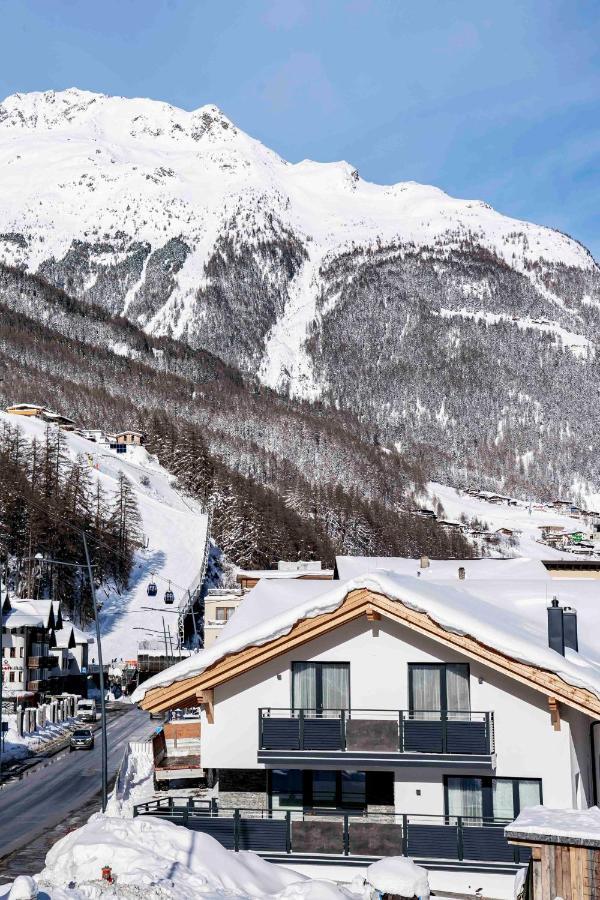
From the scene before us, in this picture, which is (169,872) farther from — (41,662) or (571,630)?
(41,662)

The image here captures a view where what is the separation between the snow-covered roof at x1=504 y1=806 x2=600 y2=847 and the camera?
1259 cm

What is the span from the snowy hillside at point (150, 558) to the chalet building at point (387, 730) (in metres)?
73.0

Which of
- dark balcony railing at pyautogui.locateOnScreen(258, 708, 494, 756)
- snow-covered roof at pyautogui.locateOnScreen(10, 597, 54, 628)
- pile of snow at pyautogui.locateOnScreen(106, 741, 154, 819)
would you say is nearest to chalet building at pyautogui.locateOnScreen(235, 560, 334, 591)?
pile of snow at pyautogui.locateOnScreen(106, 741, 154, 819)

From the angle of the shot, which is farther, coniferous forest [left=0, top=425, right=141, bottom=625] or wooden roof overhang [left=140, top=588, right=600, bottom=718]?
coniferous forest [left=0, top=425, right=141, bottom=625]

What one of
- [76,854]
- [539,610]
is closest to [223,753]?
[76,854]

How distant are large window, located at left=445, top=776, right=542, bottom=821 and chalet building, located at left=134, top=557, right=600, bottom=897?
0.02 m

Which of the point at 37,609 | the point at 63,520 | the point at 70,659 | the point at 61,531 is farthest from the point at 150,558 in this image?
the point at 37,609

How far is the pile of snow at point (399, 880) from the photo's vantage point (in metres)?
14.5

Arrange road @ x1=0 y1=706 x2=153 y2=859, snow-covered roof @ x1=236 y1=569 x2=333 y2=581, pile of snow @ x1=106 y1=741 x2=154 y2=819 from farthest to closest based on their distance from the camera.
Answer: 1. snow-covered roof @ x1=236 y1=569 x2=333 y2=581
2. pile of snow @ x1=106 y1=741 x2=154 y2=819
3. road @ x1=0 y1=706 x2=153 y2=859

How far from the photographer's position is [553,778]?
20.8 m

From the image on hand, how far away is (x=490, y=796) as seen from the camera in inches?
830

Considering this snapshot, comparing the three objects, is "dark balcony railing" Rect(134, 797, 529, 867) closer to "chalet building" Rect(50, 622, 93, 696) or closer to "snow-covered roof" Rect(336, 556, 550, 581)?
"snow-covered roof" Rect(336, 556, 550, 581)

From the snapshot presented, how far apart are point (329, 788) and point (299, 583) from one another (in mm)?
7728

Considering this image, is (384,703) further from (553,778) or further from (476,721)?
(553,778)
